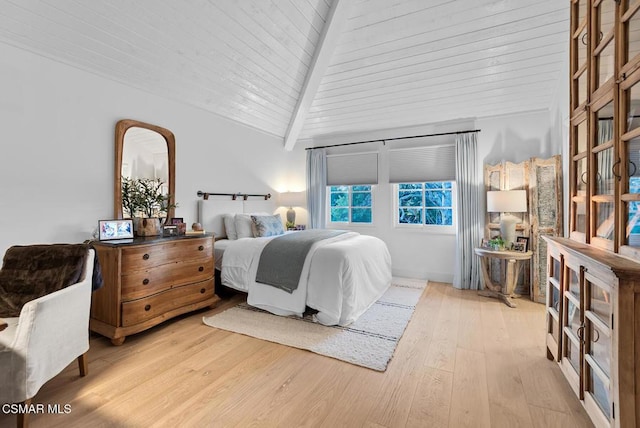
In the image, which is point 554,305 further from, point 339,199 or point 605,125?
point 339,199

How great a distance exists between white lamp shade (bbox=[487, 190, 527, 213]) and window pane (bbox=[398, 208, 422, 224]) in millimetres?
1233

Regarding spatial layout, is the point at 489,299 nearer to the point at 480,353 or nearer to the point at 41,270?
the point at 480,353

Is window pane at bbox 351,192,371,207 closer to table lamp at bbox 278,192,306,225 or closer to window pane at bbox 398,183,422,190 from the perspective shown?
window pane at bbox 398,183,422,190

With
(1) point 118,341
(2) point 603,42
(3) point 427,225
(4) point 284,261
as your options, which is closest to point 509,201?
(3) point 427,225

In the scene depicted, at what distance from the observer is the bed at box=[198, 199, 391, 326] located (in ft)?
9.30

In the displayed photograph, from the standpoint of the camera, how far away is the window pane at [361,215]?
17.2 ft

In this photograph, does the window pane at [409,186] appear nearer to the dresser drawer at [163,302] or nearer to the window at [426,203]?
the window at [426,203]

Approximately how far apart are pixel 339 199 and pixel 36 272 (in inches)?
165

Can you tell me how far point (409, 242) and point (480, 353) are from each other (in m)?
2.52

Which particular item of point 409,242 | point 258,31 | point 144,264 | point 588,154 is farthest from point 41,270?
point 409,242

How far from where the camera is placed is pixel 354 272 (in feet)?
9.61

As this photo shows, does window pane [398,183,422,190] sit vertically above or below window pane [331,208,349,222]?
above

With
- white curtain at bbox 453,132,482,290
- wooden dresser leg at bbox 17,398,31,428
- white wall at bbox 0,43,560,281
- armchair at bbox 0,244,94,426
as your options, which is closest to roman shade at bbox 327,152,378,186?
white wall at bbox 0,43,560,281

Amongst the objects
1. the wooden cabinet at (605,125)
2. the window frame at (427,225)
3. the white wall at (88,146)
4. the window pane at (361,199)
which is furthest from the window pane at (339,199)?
the wooden cabinet at (605,125)
